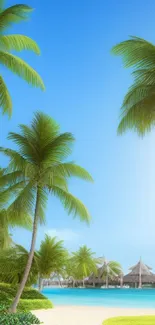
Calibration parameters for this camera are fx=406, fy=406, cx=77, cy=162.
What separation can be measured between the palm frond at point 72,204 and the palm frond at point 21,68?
3811 mm

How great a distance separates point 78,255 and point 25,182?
35933 mm

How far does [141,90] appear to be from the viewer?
41.6 ft

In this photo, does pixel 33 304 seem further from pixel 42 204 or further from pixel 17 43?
pixel 17 43

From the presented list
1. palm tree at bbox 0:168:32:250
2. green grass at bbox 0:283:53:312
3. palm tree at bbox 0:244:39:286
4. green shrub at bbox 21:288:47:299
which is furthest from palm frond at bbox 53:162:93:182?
palm tree at bbox 0:244:39:286

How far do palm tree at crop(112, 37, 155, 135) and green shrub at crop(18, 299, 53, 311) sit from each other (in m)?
9.95

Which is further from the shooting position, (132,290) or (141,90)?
(132,290)

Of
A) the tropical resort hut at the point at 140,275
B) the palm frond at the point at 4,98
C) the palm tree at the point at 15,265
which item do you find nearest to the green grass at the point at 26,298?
the palm tree at the point at 15,265

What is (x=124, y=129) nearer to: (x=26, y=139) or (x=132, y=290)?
(x=26, y=139)

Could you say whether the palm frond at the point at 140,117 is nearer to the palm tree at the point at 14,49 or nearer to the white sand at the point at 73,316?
the palm tree at the point at 14,49

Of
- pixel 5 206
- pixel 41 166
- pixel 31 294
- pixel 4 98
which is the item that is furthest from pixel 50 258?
pixel 4 98

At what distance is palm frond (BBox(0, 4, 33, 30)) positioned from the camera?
40.5 ft

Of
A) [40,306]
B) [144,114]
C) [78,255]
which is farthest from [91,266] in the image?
[144,114]

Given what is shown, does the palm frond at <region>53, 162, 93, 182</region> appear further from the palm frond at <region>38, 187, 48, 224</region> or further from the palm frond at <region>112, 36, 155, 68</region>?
the palm frond at <region>112, 36, 155, 68</region>

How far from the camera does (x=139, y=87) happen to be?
12.6 m
